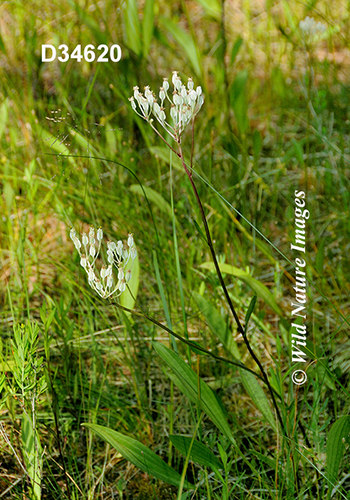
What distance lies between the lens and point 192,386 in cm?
86

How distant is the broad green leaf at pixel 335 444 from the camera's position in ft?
2.74

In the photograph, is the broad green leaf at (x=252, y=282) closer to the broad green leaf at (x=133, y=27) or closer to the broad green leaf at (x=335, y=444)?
the broad green leaf at (x=335, y=444)

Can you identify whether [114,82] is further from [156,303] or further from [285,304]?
[285,304]

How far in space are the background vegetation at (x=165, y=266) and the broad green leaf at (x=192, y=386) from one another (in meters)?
0.02

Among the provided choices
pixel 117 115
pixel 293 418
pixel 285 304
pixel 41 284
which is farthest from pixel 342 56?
pixel 293 418

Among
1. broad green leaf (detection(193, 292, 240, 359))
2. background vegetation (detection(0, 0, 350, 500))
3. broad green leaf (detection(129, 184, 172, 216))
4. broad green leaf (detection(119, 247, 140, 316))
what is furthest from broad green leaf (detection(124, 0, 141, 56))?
broad green leaf (detection(193, 292, 240, 359))

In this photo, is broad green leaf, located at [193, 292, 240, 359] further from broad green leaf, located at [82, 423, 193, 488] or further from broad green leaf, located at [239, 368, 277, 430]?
broad green leaf, located at [82, 423, 193, 488]

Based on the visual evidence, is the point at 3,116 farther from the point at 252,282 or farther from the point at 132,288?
the point at 252,282

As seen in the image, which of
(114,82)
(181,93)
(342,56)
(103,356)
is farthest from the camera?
(342,56)

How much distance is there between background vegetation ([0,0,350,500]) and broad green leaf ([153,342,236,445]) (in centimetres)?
2

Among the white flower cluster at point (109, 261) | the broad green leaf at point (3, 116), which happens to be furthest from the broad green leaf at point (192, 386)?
the broad green leaf at point (3, 116)

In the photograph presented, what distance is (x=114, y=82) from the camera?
5.87 ft

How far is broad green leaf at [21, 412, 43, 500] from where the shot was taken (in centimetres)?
85

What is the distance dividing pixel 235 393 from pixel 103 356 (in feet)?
1.06
